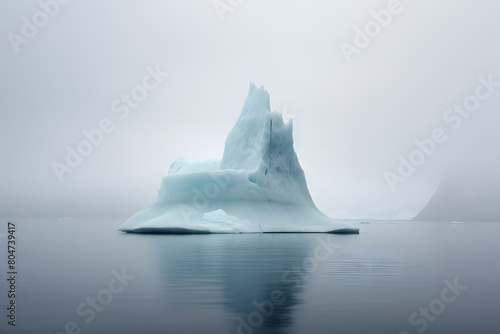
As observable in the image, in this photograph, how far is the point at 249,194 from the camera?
83.0 ft

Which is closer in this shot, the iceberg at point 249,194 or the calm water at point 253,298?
the calm water at point 253,298

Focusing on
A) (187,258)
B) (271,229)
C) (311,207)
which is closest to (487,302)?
(187,258)

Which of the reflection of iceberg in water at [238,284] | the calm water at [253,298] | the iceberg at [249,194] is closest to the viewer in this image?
the calm water at [253,298]

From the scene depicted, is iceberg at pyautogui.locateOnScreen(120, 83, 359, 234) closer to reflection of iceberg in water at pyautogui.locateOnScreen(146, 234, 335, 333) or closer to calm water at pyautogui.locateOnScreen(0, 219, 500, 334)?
reflection of iceberg in water at pyautogui.locateOnScreen(146, 234, 335, 333)

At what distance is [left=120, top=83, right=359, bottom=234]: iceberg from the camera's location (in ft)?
81.5

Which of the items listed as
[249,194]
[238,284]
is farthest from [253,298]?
[249,194]

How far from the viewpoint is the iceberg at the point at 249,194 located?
24828 millimetres

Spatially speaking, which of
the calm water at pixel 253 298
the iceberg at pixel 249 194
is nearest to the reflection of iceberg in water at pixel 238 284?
the calm water at pixel 253 298

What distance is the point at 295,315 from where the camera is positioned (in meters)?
5.67

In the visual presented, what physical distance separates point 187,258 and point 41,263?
3224 mm

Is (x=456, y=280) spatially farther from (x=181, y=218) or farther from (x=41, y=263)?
(x=181, y=218)

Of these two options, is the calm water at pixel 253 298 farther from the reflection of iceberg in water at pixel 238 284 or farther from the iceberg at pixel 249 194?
the iceberg at pixel 249 194

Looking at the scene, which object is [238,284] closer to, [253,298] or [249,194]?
[253,298]

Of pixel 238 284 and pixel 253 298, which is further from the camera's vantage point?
pixel 238 284
